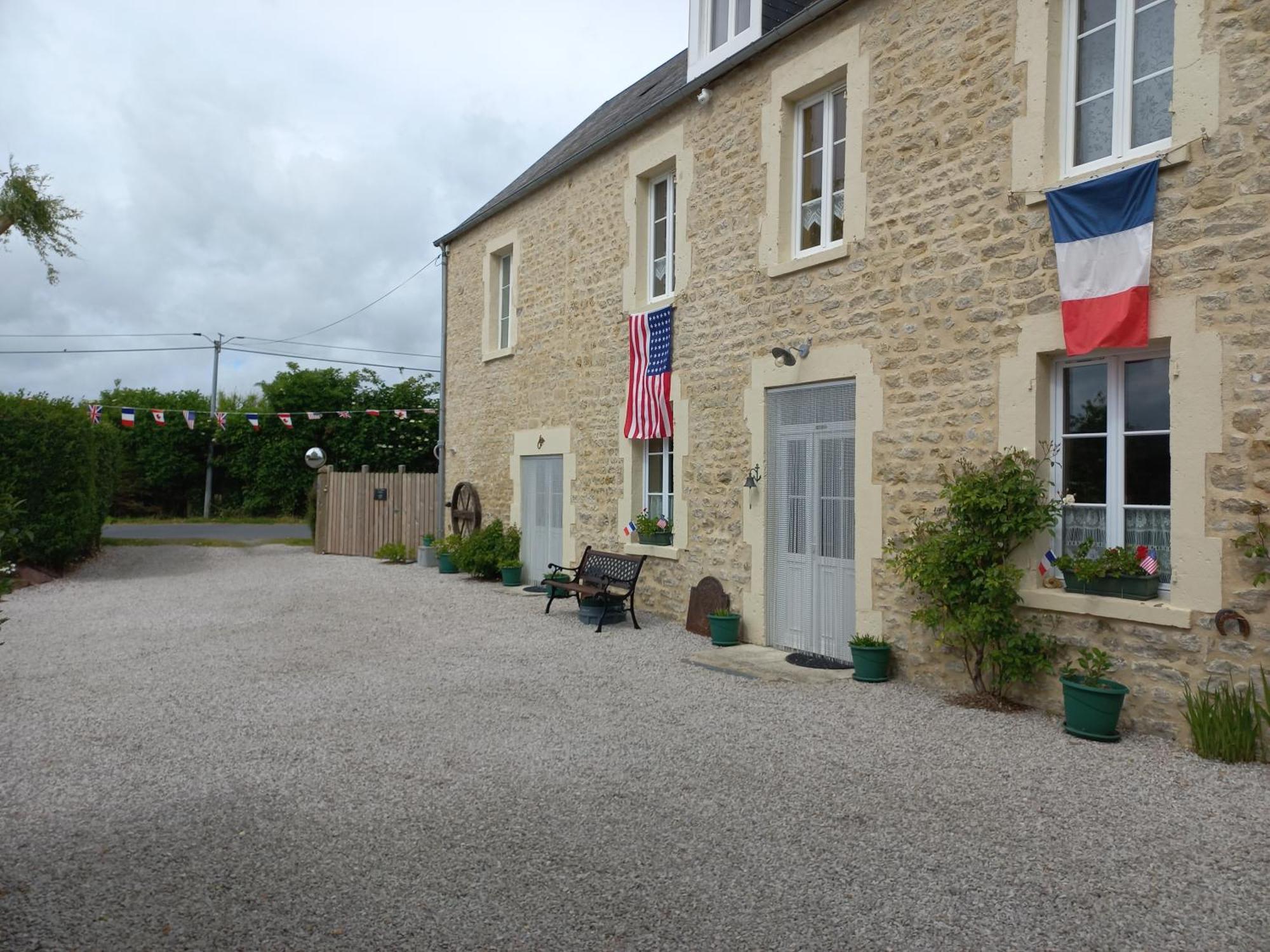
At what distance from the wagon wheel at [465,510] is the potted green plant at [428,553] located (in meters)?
0.68

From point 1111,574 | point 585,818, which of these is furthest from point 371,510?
point 1111,574

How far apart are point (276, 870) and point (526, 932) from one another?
1075 mm

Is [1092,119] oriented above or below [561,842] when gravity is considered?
above

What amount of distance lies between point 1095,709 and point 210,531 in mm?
23261

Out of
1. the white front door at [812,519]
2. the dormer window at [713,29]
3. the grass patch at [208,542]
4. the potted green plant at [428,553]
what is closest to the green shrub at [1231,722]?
the white front door at [812,519]

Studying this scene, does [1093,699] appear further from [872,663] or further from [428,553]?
[428,553]

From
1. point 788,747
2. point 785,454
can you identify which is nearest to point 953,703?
point 788,747

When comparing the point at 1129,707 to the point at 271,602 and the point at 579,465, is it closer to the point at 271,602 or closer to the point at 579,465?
the point at 579,465

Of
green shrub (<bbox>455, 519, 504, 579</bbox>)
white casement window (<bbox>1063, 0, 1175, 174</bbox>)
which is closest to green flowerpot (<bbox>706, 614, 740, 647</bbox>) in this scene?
white casement window (<bbox>1063, 0, 1175, 174</bbox>)

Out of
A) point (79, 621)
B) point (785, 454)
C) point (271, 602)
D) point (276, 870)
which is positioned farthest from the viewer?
point (271, 602)

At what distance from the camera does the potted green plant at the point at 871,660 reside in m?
6.47

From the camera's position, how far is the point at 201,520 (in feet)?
89.3

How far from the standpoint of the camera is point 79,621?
9.26 m

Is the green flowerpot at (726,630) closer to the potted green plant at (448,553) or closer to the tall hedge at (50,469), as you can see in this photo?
the potted green plant at (448,553)
